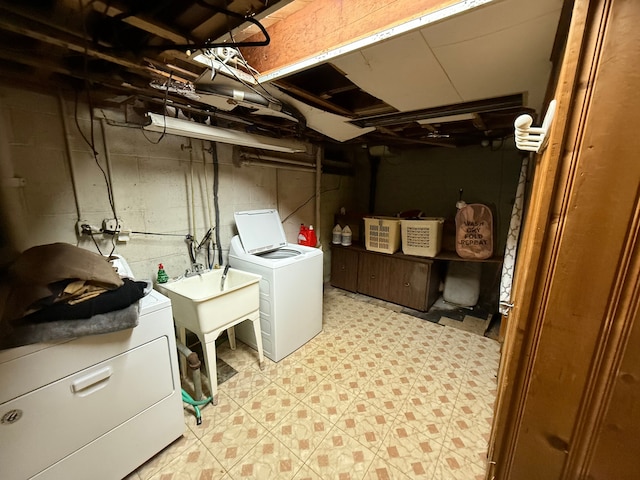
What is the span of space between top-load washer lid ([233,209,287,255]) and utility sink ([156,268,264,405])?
0.37m

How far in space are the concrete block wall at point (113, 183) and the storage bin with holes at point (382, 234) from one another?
1458 millimetres

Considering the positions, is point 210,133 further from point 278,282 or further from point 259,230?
point 278,282

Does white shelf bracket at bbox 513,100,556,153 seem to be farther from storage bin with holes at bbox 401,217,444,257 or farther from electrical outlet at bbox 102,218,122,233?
electrical outlet at bbox 102,218,122,233

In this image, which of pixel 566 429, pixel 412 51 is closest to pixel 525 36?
pixel 412 51

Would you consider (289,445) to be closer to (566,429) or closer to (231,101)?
(566,429)

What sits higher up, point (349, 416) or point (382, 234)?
point (382, 234)

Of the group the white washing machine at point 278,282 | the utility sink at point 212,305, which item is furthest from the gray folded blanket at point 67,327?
the white washing machine at point 278,282

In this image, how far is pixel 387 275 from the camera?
3115mm

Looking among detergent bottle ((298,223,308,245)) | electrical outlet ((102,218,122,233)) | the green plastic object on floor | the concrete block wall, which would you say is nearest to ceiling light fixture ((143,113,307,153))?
the concrete block wall

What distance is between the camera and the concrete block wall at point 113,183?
4.34 ft

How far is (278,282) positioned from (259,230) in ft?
2.27

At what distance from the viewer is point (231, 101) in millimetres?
1443

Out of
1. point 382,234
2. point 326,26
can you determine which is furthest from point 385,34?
point 382,234

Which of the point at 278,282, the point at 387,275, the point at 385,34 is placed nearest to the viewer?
the point at 385,34
